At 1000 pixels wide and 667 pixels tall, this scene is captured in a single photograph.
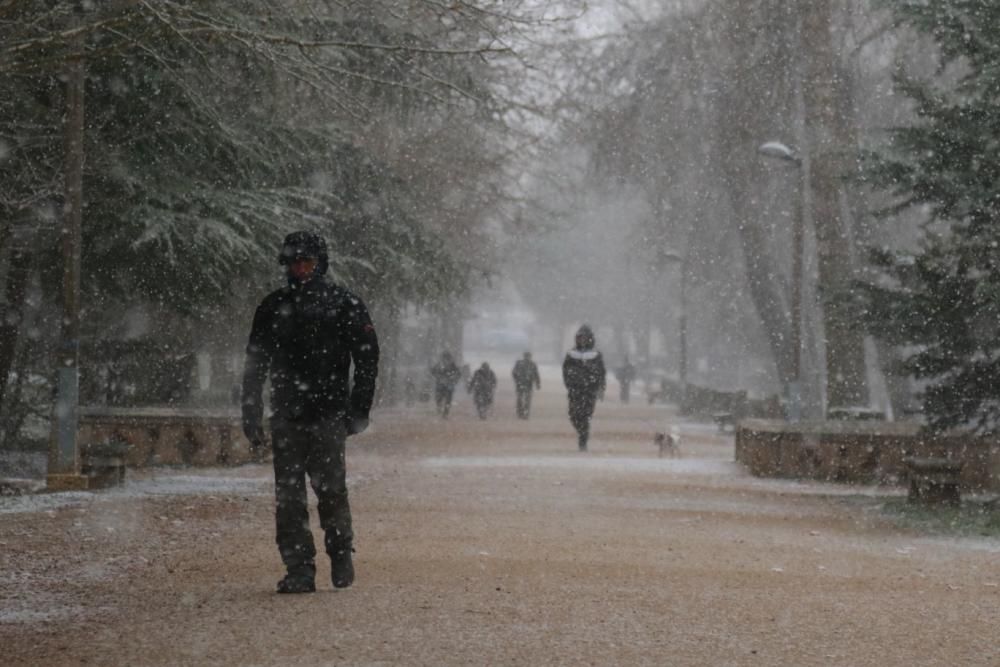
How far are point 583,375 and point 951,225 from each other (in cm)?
1065

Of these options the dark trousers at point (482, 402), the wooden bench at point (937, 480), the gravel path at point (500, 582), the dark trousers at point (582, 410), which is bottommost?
the gravel path at point (500, 582)

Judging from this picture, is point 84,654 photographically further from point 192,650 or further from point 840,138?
point 840,138

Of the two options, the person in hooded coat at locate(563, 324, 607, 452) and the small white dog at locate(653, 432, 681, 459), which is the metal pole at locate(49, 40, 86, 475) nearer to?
the person in hooded coat at locate(563, 324, 607, 452)

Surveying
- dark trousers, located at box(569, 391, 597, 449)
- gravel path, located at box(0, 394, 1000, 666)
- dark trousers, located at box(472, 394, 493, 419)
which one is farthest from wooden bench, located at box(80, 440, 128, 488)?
dark trousers, located at box(472, 394, 493, 419)

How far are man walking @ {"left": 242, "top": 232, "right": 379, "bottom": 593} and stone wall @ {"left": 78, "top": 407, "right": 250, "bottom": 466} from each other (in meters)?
11.6

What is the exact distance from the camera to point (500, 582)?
985cm

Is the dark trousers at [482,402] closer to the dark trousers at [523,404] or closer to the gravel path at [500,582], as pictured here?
the dark trousers at [523,404]

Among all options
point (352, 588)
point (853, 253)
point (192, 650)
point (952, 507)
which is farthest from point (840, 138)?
point (192, 650)

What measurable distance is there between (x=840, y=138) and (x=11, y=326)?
46.0 feet

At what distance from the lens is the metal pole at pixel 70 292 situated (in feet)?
53.6

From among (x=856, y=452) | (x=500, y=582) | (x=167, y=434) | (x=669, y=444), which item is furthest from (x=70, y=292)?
(x=669, y=444)

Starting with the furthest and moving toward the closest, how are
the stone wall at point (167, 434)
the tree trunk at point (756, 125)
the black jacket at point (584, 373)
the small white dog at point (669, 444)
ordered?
the tree trunk at point (756, 125)
the small white dog at point (669, 444)
the black jacket at point (584, 373)
the stone wall at point (167, 434)

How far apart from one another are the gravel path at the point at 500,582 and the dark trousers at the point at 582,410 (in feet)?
21.7

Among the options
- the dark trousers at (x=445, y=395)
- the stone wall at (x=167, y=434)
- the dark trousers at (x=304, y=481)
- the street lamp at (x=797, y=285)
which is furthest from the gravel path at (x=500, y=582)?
the dark trousers at (x=445, y=395)
